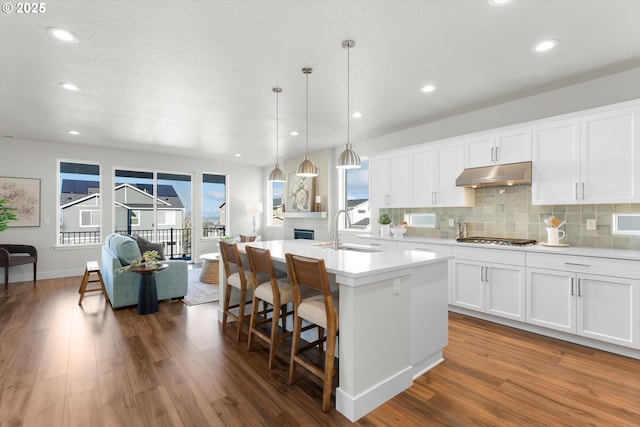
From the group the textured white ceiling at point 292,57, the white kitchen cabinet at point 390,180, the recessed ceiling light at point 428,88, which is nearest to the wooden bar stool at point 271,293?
the textured white ceiling at point 292,57

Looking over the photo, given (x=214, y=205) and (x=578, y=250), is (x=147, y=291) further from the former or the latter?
(x=578, y=250)

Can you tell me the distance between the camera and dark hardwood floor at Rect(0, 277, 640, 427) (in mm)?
1924

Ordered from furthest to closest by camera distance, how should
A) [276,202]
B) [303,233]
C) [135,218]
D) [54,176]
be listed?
[276,202] < [303,233] < [135,218] < [54,176]

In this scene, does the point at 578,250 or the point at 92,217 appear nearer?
the point at 578,250

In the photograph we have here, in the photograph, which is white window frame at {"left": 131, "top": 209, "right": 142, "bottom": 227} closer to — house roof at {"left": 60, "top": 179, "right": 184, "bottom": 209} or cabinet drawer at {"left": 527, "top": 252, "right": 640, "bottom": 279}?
house roof at {"left": 60, "top": 179, "right": 184, "bottom": 209}

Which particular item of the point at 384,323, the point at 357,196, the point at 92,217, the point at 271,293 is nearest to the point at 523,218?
the point at 384,323

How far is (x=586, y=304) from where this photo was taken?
2865 mm

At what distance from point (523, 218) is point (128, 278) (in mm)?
5175

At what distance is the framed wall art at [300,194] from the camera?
6.98 metres

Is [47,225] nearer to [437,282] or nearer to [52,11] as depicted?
[52,11]

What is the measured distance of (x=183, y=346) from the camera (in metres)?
2.94

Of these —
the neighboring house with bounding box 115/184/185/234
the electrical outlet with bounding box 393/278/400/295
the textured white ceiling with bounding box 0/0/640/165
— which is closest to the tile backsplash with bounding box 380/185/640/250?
the textured white ceiling with bounding box 0/0/640/165

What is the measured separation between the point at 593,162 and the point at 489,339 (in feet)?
6.67

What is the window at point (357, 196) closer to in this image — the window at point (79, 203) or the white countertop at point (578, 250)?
the white countertop at point (578, 250)
